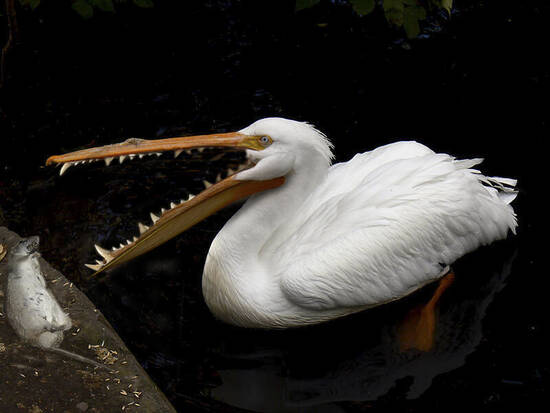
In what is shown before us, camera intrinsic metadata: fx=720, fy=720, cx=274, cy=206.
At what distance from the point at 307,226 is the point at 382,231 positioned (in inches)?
13.4

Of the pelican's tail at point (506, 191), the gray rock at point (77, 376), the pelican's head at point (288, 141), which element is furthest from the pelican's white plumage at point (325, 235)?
the gray rock at point (77, 376)

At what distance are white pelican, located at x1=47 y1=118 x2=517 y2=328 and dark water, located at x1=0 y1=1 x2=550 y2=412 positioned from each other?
246 mm

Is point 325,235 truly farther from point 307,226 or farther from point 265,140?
point 265,140

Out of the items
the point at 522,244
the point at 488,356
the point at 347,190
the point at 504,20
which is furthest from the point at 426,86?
the point at 488,356

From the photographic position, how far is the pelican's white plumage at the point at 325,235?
123 inches

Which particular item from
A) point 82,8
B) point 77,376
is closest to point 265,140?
point 77,376

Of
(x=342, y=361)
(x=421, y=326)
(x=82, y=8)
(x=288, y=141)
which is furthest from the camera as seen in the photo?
(x=82, y=8)

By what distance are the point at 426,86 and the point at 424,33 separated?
0.69 meters

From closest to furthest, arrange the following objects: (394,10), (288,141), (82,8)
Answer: (288,141), (394,10), (82,8)

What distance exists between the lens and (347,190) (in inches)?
134

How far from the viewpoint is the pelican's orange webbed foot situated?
331 cm

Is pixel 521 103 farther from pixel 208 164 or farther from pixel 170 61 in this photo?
pixel 170 61

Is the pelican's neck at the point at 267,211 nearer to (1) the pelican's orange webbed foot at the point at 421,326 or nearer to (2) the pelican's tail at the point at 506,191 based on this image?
Result: (1) the pelican's orange webbed foot at the point at 421,326

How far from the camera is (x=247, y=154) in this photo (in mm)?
3176
